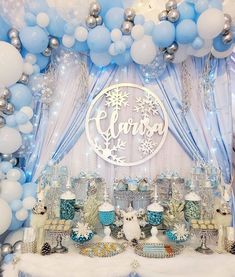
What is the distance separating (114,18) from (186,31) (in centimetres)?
60

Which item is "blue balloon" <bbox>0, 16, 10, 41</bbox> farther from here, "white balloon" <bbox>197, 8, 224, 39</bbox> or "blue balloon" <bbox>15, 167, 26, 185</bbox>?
"white balloon" <bbox>197, 8, 224, 39</bbox>

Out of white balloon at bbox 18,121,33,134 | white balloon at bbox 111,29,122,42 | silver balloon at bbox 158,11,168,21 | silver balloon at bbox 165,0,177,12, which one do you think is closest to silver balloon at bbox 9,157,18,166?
white balloon at bbox 18,121,33,134

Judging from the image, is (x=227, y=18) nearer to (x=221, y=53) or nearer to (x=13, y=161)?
(x=221, y=53)

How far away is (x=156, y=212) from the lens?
2.81 meters

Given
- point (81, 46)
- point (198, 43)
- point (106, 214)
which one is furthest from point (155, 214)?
point (81, 46)

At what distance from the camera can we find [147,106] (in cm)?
323

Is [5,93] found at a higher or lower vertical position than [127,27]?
lower

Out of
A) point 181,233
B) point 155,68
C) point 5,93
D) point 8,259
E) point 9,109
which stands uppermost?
point 155,68

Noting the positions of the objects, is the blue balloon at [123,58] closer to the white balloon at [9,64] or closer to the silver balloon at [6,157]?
the white balloon at [9,64]

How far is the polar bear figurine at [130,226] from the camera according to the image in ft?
9.21

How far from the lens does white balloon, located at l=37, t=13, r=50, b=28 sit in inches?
108

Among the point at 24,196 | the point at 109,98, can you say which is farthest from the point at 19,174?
the point at 109,98

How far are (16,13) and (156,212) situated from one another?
1992 mm

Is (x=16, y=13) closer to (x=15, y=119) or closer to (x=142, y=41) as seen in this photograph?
(x=15, y=119)
